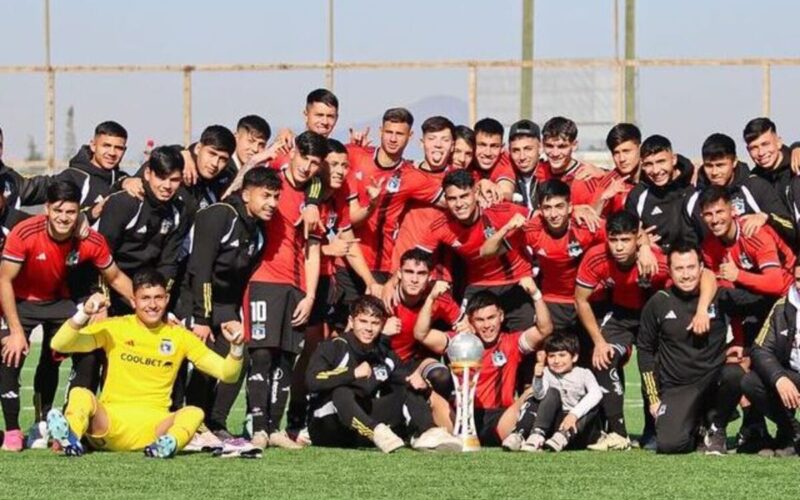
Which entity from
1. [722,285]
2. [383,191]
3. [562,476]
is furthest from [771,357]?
[383,191]

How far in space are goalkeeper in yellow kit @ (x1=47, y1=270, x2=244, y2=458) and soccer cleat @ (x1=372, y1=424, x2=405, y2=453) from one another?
0.94 metres

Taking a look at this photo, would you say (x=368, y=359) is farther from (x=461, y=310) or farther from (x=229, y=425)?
(x=229, y=425)

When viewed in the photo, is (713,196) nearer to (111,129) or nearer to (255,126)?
(255,126)

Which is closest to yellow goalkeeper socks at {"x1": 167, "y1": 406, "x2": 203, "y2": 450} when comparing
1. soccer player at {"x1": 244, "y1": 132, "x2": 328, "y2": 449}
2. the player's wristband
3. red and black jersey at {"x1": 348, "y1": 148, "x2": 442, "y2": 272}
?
soccer player at {"x1": 244, "y1": 132, "x2": 328, "y2": 449}

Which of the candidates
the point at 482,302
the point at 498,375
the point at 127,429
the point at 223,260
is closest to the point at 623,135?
the point at 482,302

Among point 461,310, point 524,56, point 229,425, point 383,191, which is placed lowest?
point 229,425

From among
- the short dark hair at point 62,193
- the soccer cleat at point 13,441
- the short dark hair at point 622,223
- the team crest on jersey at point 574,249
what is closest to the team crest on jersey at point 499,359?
the team crest on jersey at point 574,249

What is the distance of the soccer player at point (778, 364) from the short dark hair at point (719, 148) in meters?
1.03

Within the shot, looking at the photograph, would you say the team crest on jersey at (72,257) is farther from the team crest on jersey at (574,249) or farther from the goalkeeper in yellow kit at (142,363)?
the team crest on jersey at (574,249)

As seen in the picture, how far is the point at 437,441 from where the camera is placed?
34.3 feet

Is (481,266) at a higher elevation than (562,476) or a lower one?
higher

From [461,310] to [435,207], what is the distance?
0.72 metres

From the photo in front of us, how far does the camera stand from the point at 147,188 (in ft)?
35.4

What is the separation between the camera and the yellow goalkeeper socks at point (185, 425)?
9969mm
